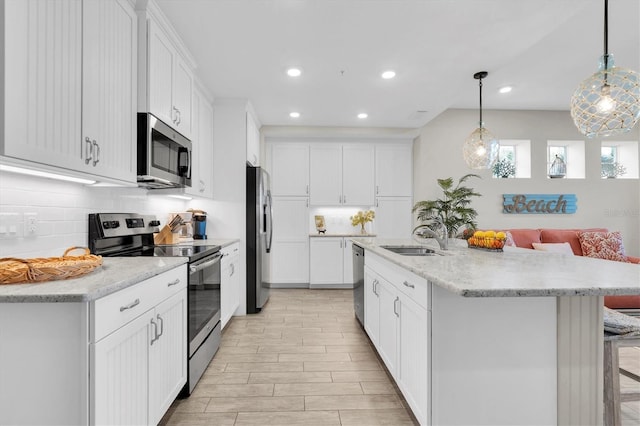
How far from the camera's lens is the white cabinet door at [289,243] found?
544 centimetres

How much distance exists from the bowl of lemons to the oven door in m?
2.14

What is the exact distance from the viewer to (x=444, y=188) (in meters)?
5.04

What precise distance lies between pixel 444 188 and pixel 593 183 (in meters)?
2.49

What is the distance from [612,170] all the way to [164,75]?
6692mm

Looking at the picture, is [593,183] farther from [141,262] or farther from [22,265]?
[22,265]

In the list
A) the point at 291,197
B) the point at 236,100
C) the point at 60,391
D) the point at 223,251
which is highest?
the point at 236,100

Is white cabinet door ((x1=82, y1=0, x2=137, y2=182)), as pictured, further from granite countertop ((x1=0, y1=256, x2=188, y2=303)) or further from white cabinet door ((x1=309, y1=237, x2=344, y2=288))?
white cabinet door ((x1=309, y1=237, x2=344, y2=288))

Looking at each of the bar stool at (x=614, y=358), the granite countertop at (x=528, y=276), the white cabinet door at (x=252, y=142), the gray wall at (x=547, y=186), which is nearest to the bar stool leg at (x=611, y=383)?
the bar stool at (x=614, y=358)

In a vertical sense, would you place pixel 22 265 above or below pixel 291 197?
below

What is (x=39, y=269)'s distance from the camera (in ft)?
4.10

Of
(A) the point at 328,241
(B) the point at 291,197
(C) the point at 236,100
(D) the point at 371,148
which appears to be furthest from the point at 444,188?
(C) the point at 236,100

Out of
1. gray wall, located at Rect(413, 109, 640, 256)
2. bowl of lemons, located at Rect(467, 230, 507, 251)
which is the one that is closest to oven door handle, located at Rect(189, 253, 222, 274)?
bowl of lemons, located at Rect(467, 230, 507, 251)

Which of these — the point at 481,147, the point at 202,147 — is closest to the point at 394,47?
the point at 481,147

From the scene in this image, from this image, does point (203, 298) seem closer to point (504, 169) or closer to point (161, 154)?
point (161, 154)
